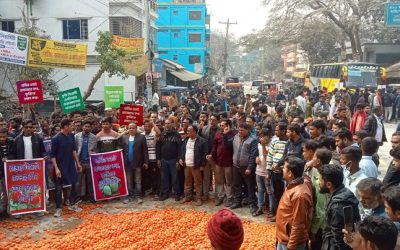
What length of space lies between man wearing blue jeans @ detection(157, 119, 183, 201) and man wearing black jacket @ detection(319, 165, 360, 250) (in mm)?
4910

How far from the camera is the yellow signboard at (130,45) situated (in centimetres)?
2003

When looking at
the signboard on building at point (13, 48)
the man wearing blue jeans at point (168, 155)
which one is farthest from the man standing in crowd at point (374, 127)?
the signboard on building at point (13, 48)

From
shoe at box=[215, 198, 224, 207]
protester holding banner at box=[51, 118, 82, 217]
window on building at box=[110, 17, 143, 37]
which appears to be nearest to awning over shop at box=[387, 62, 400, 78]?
window on building at box=[110, 17, 143, 37]

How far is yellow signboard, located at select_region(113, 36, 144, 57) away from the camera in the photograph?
65.7 feet

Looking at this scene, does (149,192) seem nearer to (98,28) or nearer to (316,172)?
(316,172)

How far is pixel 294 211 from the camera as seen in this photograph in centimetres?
439

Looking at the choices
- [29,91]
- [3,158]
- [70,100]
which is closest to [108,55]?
[70,100]

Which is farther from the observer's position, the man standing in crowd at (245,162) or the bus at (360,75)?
the bus at (360,75)

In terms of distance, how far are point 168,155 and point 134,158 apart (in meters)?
0.74

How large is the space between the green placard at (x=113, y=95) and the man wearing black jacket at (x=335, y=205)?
9370mm

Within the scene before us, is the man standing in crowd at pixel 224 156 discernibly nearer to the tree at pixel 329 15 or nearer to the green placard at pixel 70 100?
the green placard at pixel 70 100

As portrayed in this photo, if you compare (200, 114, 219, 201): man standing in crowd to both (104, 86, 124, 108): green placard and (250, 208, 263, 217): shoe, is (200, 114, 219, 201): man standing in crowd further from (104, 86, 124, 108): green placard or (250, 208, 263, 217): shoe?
(104, 86, 124, 108): green placard

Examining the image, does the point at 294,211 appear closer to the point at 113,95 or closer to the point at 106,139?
the point at 106,139

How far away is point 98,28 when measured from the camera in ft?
85.1
